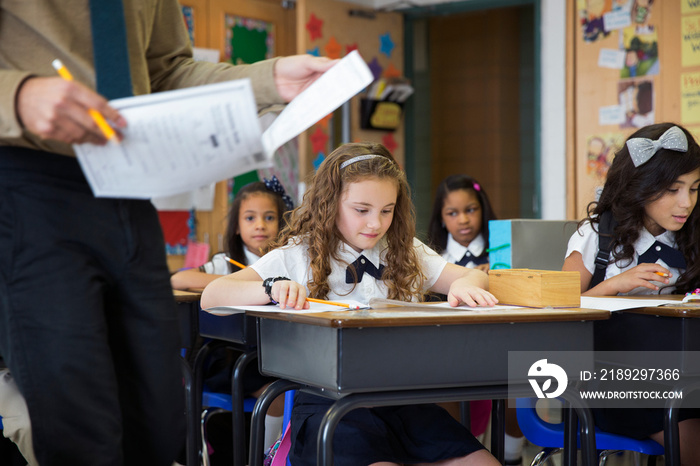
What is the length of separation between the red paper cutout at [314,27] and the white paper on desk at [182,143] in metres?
3.77

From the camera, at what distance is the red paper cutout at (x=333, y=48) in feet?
15.8

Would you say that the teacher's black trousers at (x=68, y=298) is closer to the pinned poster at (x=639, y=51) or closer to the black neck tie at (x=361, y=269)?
the black neck tie at (x=361, y=269)

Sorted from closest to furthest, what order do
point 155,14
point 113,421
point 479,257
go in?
point 113,421
point 155,14
point 479,257

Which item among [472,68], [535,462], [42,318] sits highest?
[472,68]

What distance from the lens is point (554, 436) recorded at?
1955 mm

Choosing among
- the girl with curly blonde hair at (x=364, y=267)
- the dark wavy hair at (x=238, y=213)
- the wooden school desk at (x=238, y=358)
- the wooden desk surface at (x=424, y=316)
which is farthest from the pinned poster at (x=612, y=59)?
the wooden desk surface at (x=424, y=316)

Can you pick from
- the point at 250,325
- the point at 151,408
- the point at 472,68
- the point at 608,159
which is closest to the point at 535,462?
the point at 250,325

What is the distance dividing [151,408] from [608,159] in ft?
12.1

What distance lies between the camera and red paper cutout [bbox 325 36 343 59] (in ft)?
15.8

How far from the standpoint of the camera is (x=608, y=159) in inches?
172

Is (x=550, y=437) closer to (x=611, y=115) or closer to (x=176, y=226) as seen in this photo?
(x=611, y=115)

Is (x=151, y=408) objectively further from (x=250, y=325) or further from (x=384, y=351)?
(x=250, y=325)

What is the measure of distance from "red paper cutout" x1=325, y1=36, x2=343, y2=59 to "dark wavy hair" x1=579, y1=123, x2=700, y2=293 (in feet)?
8.98

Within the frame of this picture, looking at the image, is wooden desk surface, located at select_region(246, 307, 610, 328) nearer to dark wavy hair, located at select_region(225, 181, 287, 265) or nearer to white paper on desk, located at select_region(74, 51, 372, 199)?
white paper on desk, located at select_region(74, 51, 372, 199)
